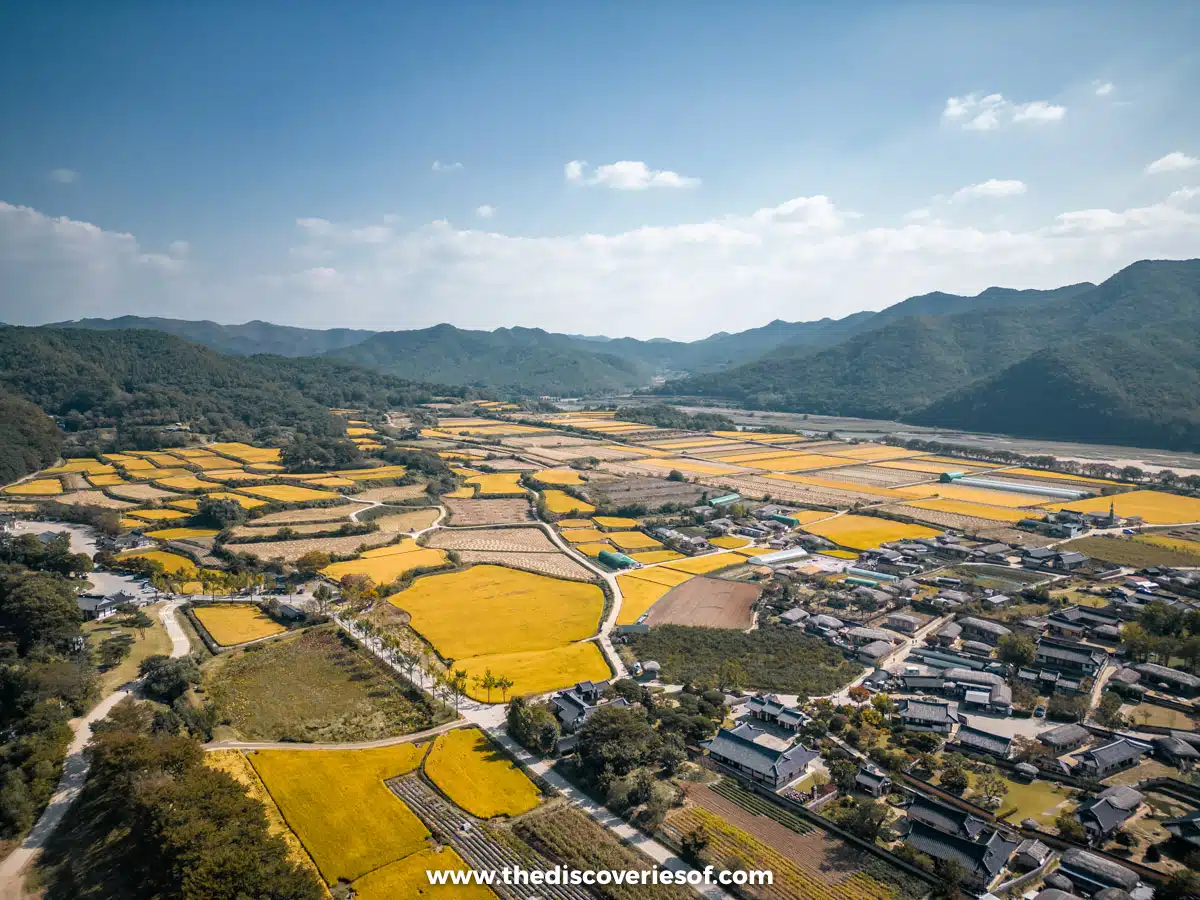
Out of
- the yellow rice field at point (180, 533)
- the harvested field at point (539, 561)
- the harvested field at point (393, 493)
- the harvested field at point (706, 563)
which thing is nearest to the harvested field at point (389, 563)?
the harvested field at point (539, 561)

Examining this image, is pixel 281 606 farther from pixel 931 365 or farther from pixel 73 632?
pixel 931 365

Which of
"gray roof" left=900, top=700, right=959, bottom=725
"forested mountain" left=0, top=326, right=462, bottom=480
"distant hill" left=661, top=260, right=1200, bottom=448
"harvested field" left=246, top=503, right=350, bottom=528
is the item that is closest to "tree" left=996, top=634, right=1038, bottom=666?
"gray roof" left=900, top=700, right=959, bottom=725

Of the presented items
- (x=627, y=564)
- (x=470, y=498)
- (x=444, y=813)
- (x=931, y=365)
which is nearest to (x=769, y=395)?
(x=931, y=365)

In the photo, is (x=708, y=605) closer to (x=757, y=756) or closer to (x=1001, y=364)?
(x=757, y=756)

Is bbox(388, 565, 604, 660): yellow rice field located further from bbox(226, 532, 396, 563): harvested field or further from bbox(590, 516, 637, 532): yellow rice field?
bbox(590, 516, 637, 532): yellow rice field

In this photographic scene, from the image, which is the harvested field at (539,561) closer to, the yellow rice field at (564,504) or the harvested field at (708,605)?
the harvested field at (708,605)

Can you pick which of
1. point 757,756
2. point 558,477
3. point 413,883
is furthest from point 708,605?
point 558,477

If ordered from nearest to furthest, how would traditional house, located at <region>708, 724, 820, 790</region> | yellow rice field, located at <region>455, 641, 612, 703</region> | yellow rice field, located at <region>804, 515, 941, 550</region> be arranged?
traditional house, located at <region>708, 724, 820, 790</region> < yellow rice field, located at <region>455, 641, 612, 703</region> < yellow rice field, located at <region>804, 515, 941, 550</region>
